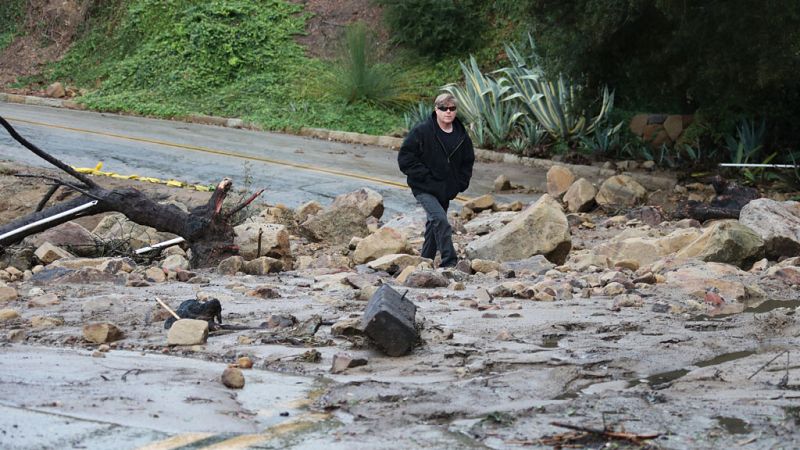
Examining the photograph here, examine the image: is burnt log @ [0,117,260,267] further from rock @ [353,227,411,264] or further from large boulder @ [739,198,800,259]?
large boulder @ [739,198,800,259]

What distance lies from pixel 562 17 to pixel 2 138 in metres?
8.86

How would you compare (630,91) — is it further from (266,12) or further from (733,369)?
(733,369)

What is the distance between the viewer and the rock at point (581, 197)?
14.1 m

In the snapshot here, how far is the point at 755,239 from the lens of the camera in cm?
928

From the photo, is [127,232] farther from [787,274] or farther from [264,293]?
[787,274]

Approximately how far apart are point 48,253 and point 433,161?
331 centimetres

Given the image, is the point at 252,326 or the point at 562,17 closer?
the point at 252,326

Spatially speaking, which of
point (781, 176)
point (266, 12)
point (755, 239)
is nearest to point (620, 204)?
point (781, 176)

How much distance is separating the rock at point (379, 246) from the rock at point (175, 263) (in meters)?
1.50

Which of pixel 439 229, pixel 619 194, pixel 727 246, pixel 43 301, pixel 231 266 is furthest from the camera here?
pixel 619 194

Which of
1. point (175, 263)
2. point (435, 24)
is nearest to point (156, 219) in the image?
point (175, 263)

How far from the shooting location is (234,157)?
58.8 ft

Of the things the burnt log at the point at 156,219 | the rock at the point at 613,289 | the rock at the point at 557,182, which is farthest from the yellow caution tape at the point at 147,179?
the rock at the point at 613,289

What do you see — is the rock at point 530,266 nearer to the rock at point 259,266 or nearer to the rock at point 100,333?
the rock at point 259,266
